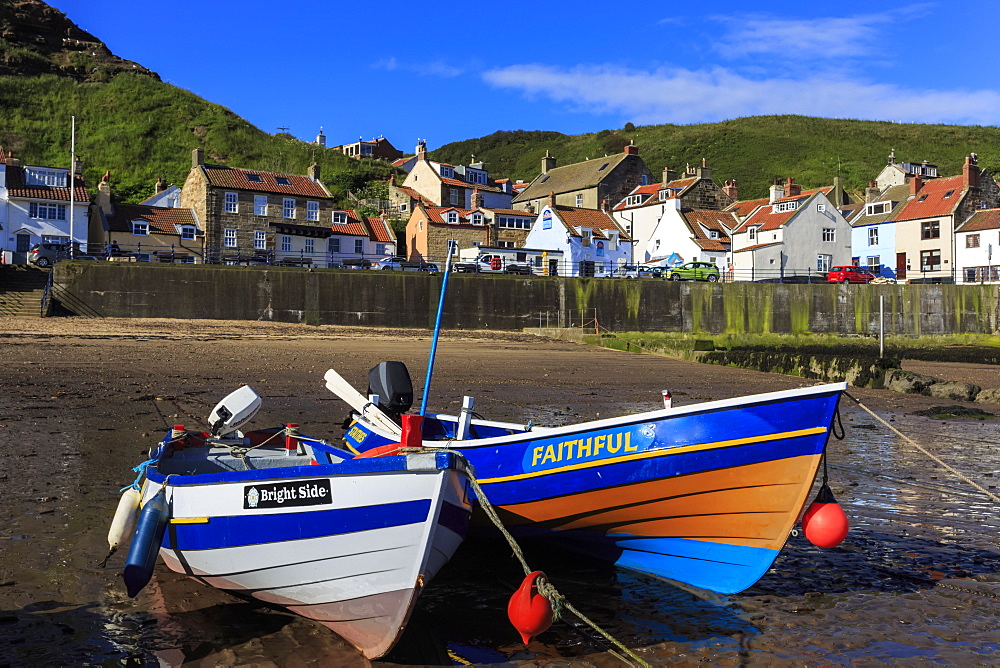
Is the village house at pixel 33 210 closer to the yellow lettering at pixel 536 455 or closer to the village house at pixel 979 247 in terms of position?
the yellow lettering at pixel 536 455

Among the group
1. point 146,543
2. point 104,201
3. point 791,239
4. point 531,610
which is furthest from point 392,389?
point 791,239

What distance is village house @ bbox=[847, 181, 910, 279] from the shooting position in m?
60.0

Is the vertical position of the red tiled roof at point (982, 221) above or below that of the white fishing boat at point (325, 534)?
above

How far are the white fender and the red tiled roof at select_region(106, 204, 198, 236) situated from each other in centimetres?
4699

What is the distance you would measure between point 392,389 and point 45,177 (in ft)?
165

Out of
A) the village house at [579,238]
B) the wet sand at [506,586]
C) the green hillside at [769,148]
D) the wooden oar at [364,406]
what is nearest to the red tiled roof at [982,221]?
the village house at [579,238]

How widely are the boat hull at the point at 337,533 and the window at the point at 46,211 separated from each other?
160 feet

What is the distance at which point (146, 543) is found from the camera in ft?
18.4

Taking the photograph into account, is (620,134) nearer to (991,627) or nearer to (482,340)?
(482,340)

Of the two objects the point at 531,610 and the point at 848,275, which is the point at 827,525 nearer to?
the point at 531,610

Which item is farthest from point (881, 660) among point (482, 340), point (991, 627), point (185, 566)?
point (482, 340)

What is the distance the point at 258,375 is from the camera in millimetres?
18391

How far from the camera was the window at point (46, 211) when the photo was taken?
155ft

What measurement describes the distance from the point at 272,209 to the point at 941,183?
48.0 m
